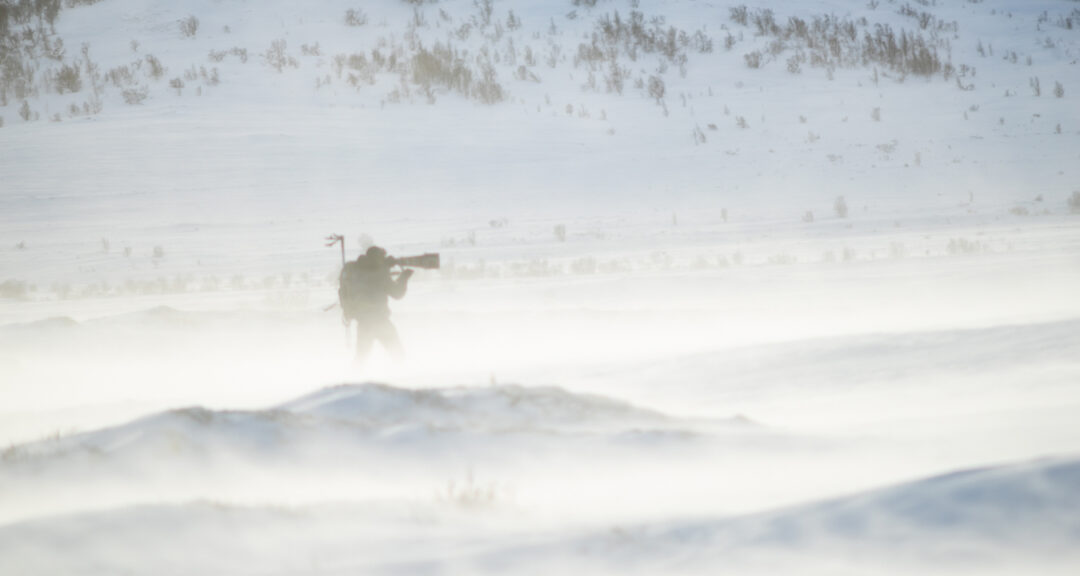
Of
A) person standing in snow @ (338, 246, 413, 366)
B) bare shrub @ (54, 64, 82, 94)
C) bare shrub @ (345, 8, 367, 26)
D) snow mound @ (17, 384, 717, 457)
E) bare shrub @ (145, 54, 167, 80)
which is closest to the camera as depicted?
snow mound @ (17, 384, 717, 457)

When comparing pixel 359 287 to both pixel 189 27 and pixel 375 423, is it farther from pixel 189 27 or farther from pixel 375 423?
pixel 189 27

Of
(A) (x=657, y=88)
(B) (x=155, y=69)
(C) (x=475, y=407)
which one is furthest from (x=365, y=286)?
(B) (x=155, y=69)

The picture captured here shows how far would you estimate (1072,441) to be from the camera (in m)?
4.28

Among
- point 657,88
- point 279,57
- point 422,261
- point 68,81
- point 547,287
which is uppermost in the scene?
point 279,57

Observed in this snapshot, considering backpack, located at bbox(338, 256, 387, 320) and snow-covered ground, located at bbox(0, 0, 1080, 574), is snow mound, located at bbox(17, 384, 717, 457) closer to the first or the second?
snow-covered ground, located at bbox(0, 0, 1080, 574)

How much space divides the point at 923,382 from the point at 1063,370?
93 centimetres

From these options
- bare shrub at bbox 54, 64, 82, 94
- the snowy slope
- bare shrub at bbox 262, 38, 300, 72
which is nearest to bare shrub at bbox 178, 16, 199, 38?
bare shrub at bbox 262, 38, 300, 72

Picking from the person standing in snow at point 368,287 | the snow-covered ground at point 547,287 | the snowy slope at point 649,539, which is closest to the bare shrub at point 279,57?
the snow-covered ground at point 547,287

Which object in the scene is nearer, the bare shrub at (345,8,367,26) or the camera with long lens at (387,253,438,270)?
the camera with long lens at (387,253,438,270)

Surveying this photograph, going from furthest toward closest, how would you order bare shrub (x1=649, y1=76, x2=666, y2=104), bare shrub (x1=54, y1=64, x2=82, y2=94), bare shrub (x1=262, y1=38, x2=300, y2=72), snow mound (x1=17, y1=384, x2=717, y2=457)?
bare shrub (x1=262, y1=38, x2=300, y2=72) < bare shrub (x1=54, y1=64, x2=82, y2=94) < bare shrub (x1=649, y1=76, x2=666, y2=104) < snow mound (x1=17, y1=384, x2=717, y2=457)

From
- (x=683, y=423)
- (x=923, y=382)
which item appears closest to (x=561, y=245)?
(x=923, y=382)

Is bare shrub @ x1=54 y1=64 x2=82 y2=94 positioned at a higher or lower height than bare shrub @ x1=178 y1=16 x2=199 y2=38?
lower

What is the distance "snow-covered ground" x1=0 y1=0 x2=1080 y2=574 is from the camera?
11.4ft

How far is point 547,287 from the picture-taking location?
16609 mm
